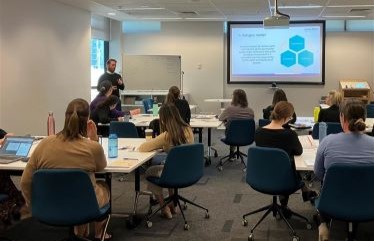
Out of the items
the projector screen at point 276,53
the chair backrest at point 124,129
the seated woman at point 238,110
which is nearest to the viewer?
the chair backrest at point 124,129

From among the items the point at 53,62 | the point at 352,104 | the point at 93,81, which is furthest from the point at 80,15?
the point at 352,104

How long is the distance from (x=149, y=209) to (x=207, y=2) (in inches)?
205

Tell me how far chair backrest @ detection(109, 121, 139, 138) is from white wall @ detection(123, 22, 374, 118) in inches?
262

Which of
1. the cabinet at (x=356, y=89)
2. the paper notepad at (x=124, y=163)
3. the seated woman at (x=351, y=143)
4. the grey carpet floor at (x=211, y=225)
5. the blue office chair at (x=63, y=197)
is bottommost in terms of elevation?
the grey carpet floor at (x=211, y=225)

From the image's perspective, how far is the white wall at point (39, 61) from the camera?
292 inches

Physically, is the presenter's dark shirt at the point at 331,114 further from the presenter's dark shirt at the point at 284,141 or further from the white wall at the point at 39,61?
the white wall at the point at 39,61

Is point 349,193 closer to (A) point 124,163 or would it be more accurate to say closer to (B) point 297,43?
(A) point 124,163

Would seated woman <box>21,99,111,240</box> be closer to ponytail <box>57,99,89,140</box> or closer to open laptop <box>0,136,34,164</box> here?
ponytail <box>57,99,89,140</box>

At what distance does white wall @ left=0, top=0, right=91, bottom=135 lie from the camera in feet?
24.4

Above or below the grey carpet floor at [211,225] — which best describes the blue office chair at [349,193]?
above

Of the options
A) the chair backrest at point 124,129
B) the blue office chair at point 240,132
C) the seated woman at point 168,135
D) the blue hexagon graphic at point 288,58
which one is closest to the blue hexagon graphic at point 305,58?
the blue hexagon graphic at point 288,58

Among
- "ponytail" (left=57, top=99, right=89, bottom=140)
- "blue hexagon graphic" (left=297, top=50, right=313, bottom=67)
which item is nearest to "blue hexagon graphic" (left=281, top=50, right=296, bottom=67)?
"blue hexagon graphic" (left=297, top=50, right=313, bottom=67)

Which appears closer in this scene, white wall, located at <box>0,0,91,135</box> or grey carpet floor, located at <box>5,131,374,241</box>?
→ grey carpet floor, located at <box>5,131,374,241</box>

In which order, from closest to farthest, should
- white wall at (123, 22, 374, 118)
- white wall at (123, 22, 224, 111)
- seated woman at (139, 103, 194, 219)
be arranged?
1. seated woman at (139, 103, 194, 219)
2. white wall at (123, 22, 374, 118)
3. white wall at (123, 22, 224, 111)
